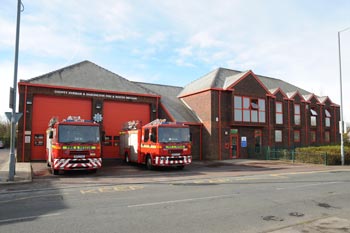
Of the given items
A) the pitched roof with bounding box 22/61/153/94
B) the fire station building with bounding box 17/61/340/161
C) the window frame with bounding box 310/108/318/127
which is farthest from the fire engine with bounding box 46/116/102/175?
the window frame with bounding box 310/108/318/127

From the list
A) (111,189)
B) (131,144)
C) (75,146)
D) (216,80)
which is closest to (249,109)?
(216,80)

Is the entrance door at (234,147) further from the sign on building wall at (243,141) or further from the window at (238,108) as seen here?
the window at (238,108)

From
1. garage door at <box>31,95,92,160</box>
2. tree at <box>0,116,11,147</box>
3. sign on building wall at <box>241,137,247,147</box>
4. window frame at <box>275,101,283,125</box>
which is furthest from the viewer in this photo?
tree at <box>0,116,11,147</box>

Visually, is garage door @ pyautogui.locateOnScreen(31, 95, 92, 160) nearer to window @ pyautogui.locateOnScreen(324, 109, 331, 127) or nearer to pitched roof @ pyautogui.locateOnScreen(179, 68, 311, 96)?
pitched roof @ pyautogui.locateOnScreen(179, 68, 311, 96)

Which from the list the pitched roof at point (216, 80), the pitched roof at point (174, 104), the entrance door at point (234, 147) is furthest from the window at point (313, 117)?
the pitched roof at point (174, 104)

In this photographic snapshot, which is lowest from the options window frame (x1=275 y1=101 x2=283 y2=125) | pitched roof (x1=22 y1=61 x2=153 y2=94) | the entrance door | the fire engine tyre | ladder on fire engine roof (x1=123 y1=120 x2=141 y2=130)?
the fire engine tyre

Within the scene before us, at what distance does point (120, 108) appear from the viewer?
2725 cm

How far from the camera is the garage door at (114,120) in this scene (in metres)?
26.3

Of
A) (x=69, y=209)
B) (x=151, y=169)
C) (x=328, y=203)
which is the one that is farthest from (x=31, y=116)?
(x=328, y=203)

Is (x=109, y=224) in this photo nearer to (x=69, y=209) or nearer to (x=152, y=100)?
(x=69, y=209)

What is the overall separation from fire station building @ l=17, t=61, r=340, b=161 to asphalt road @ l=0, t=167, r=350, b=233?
1264cm

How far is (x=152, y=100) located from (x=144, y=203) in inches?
797

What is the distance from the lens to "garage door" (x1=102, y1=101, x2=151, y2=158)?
26.3 meters

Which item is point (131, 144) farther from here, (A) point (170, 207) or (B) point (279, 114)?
(B) point (279, 114)
